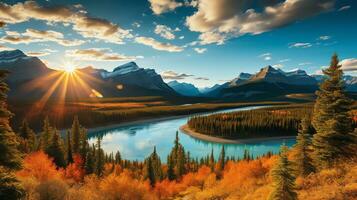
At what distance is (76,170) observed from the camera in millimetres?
74125

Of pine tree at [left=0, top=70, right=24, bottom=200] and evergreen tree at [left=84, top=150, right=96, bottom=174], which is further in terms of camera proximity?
evergreen tree at [left=84, top=150, right=96, bottom=174]

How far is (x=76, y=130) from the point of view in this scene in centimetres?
8669

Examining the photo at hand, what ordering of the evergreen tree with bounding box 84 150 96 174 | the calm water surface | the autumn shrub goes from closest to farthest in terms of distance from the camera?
the autumn shrub
the evergreen tree with bounding box 84 150 96 174
the calm water surface

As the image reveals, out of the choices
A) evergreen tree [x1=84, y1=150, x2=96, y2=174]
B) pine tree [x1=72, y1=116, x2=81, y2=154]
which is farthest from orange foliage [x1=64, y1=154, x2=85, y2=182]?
pine tree [x1=72, y1=116, x2=81, y2=154]

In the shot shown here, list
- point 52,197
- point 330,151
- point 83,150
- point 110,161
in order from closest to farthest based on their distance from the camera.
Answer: point 52,197, point 330,151, point 83,150, point 110,161

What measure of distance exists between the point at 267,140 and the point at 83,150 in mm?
125707

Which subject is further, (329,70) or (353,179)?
(329,70)

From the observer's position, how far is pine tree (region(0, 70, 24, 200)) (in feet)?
62.9

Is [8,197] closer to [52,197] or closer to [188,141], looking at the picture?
[52,197]

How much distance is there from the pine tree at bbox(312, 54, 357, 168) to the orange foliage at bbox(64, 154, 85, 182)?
56.6 m

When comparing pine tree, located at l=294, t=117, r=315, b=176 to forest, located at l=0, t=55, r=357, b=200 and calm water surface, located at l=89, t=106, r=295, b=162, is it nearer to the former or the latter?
forest, located at l=0, t=55, r=357, b=200

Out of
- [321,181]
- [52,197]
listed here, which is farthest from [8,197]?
[321,181]

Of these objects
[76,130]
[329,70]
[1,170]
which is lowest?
[76,130]

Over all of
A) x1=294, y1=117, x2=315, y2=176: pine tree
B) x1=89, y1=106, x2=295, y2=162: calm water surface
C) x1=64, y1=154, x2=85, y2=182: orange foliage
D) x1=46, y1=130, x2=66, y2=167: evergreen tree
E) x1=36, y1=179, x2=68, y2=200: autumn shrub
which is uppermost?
x1=294, y1=117, x2=315, y2=176: pine tree
